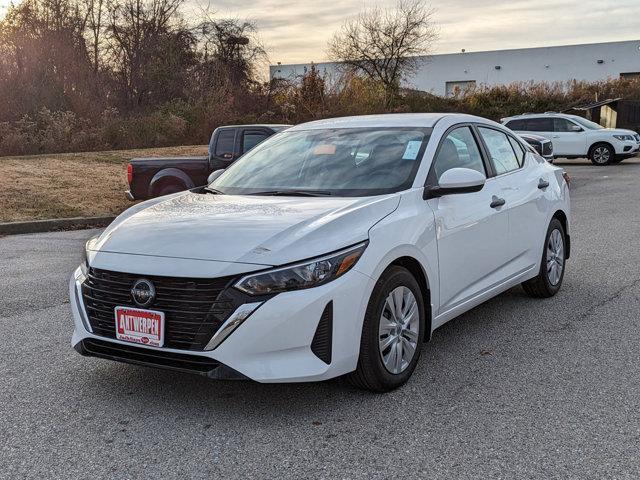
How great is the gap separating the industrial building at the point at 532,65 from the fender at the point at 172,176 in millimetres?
40104

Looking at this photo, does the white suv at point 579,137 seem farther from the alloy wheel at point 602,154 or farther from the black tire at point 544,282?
the black tire at point 544,282

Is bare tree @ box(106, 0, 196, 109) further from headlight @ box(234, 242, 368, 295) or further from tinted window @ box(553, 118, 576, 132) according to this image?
headlight @ box(234, 242, 368, 295)

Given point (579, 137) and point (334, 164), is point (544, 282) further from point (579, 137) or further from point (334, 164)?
point (579, 137)

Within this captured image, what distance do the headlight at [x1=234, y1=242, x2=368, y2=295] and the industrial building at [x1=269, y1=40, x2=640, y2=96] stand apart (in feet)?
158

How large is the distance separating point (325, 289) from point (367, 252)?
377 mm

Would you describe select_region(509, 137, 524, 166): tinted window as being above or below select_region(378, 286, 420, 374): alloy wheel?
above

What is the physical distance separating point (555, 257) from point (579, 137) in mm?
20156

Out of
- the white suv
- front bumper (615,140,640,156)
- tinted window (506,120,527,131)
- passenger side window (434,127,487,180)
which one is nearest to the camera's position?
passenger side window (434,127,487,180)

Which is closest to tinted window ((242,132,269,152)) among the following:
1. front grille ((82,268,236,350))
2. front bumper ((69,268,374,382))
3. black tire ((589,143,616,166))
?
front grille ((82,268,236,350))

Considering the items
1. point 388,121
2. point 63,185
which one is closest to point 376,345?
point 388,121

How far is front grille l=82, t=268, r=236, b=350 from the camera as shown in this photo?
138 inches

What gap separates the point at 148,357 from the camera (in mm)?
3707

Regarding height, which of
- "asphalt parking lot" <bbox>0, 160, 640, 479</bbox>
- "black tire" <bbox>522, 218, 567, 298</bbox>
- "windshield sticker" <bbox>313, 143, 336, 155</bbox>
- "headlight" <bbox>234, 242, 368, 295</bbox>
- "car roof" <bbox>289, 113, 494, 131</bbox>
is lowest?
"asphalt parking lot" <bbox>0, 160, 640, 479</bbox>

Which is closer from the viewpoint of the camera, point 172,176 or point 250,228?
point 250,228
